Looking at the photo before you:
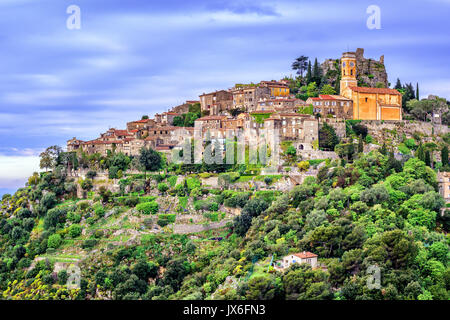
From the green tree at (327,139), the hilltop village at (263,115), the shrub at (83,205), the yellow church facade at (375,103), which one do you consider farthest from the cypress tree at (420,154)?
the shrub at (83,205)

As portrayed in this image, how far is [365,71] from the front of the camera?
7175 cm

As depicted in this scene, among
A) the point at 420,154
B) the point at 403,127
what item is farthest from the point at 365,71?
the point at 420,154

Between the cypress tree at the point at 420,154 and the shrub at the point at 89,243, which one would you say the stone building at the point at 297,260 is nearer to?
the shrub at the point at 89,243

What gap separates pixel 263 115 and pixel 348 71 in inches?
510

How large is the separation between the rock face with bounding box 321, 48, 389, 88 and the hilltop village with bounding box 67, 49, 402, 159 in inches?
61.4

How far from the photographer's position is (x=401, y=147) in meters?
59.9

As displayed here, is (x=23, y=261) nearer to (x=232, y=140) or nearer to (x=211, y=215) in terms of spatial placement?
(x=211, y=215)

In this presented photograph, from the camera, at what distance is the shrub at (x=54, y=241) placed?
54.0 m

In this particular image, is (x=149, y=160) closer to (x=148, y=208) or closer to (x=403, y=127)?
(x=148, y=208)

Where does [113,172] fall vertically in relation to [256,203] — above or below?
above

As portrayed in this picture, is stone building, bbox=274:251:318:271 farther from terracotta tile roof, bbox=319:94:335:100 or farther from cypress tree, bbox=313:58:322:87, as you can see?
cypress tree, bbox=313:58:322:87

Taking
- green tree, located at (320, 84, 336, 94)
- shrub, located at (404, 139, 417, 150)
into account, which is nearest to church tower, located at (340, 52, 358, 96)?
green tree, located at (320, 84, 336, 94)

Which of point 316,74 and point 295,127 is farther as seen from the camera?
point 316,74

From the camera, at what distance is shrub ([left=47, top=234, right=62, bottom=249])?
53969 millimetres
